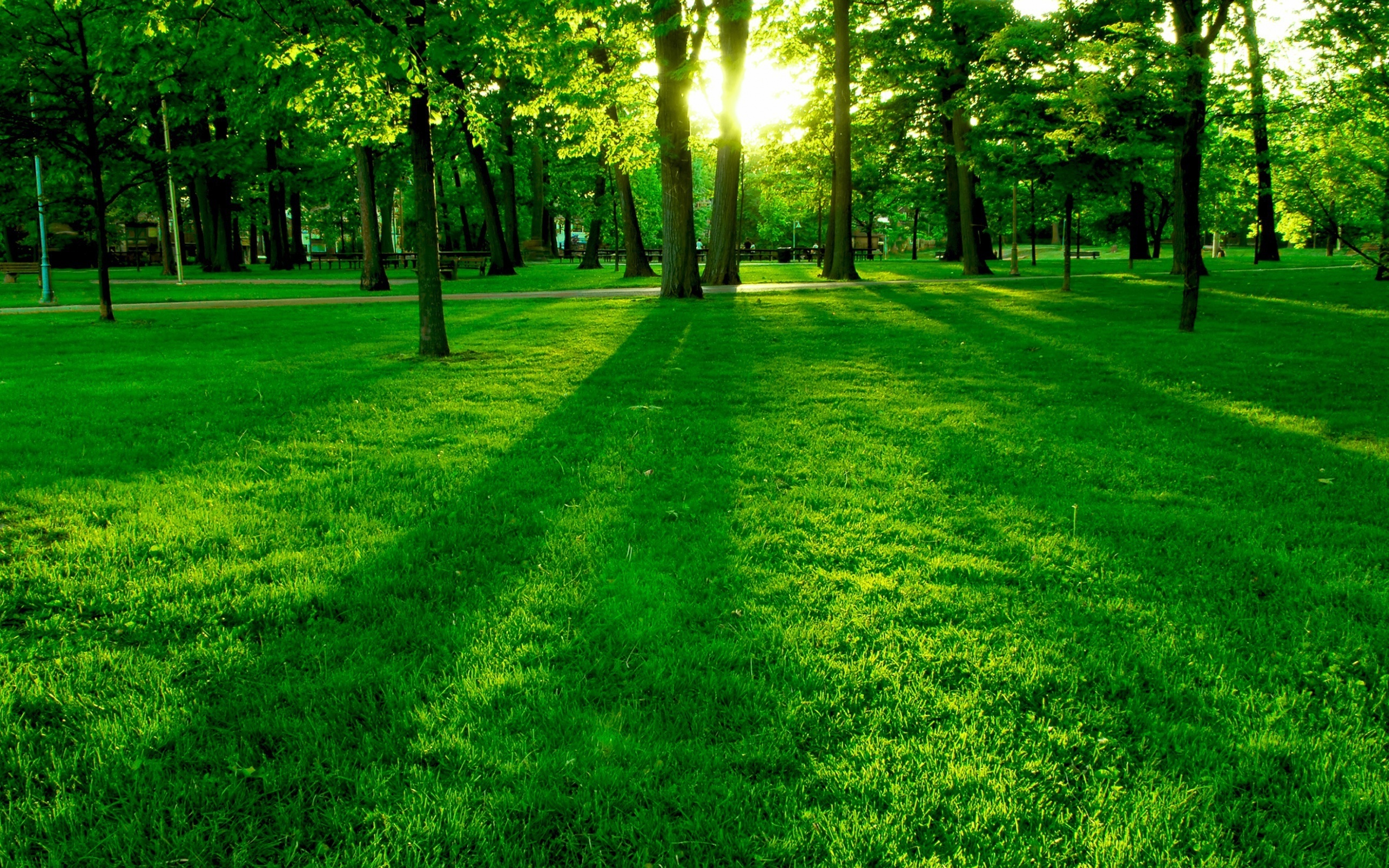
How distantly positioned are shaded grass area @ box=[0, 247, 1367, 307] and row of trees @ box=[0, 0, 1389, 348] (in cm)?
180

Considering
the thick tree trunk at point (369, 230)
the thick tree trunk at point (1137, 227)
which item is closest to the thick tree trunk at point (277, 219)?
the thick tree trunk at point (369, 230)

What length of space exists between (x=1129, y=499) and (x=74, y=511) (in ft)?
20.7

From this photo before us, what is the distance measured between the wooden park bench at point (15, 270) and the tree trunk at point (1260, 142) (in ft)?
127

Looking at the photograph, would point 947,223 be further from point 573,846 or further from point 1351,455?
point 573,846

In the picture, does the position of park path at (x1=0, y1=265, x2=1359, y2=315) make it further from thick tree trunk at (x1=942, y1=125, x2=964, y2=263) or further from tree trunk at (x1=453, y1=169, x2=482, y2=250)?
tree trunk at (x1=453, y1=169, x2=482, y2=250)

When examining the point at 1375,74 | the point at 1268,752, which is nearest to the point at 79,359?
the point at 1268,752

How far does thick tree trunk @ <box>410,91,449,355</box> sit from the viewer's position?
9383 mm

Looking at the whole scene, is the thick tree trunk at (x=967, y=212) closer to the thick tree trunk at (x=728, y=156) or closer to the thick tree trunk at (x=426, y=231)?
the thick tree trunk at (x=728, y=156)

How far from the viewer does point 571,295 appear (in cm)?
2138

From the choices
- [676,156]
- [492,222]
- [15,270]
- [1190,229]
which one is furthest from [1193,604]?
[15,270]

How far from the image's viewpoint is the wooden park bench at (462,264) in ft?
99.6

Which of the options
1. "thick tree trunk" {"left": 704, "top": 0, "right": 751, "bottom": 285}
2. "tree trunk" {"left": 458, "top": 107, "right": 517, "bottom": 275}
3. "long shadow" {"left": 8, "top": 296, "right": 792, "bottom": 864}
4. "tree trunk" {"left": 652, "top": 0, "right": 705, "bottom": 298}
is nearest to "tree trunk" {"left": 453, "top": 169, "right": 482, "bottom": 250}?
"tree trunk" {"left": 458, "top": 107, "right": 517, "bottom": 275}

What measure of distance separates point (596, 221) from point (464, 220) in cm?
1291

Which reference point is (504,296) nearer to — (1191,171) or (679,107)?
(679,107)
